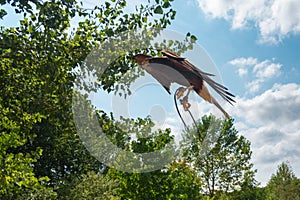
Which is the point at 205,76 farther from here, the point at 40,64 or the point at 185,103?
the point at 40,64

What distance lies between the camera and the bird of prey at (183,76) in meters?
3.18

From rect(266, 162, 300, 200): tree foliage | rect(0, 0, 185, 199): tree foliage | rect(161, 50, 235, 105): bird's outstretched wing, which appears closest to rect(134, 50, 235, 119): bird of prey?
rect(161, 50, 235, 105): bird's outstretched wing

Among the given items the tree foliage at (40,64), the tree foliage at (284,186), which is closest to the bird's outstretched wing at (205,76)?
the tree foliage at (40,64)

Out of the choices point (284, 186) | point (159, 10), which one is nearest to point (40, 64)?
point (159, 10)

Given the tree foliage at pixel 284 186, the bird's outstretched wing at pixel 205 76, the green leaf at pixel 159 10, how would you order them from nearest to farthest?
the bird's outstretched wing at pixel 205 76 → the green leaf at pixel 159 10 → the tree foliage at pixel 284 186

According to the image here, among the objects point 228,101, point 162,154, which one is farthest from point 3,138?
point 228,101

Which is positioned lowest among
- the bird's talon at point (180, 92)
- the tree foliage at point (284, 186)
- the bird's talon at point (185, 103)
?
the bird's talon at point (185, 103)

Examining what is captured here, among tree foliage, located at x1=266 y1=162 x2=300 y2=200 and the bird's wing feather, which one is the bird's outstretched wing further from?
tree foliage, located at x1=266 y1=162 x2=300 y2=200

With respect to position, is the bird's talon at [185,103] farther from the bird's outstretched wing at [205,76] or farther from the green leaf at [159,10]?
the green leaf at [159,10]

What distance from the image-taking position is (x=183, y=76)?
322 centimetres

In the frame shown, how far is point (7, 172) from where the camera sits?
23.8ft

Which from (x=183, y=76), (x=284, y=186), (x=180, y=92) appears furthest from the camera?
(x=284, y=186)

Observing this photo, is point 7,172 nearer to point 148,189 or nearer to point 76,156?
point 76,156

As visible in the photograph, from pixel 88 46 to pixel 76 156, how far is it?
11076mm
